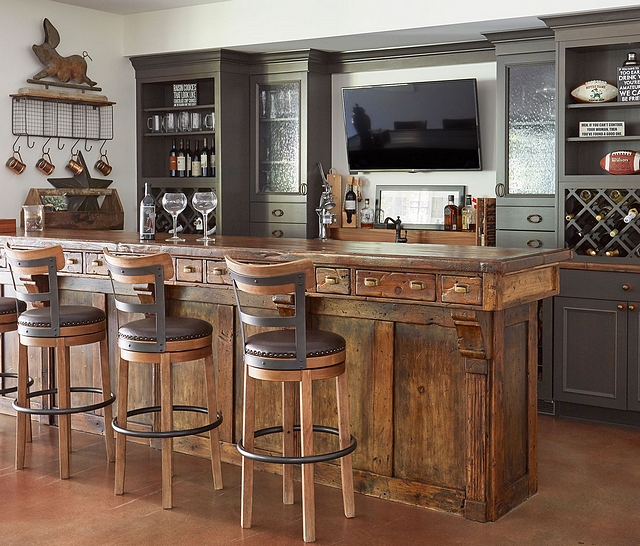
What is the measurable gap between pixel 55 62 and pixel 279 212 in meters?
1.97

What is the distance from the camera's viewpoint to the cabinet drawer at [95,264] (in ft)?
14.2

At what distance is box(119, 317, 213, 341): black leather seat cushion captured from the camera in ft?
12.0

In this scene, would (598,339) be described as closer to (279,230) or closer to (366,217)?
(366,217)

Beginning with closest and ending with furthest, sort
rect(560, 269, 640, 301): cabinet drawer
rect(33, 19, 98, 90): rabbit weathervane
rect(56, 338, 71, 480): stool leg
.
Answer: rect(56, 338, 71, 480): stool leg, rect(560, 269, 640, 301): cabinet drawer, rect(33, 19, 98, 90): rabbit weathervane

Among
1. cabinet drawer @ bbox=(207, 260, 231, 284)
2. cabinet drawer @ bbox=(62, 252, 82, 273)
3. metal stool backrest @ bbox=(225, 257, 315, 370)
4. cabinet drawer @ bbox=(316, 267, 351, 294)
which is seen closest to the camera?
metal stool backrest @ bbox=(225, 257, 315, 370)

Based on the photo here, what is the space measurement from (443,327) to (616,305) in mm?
1890

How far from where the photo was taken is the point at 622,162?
520 centimetres

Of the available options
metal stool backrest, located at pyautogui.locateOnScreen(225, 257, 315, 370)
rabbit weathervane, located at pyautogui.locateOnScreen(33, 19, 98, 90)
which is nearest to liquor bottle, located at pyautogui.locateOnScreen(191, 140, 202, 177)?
rabbit weathervane, located at pyautogui.locateOnScreen(33, 19, 98, 90)

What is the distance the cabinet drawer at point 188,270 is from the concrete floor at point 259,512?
928 mm

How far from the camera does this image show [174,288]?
4371 mm

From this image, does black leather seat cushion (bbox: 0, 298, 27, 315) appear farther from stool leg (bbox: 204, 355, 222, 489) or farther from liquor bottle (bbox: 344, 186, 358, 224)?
liquor bottle (bbox: 344, 186, 358, 224)

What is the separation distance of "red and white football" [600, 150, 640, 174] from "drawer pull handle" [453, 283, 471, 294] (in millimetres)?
2364

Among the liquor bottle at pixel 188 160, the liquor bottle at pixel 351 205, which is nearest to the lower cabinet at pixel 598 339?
the liquor bottle at pixel 351 205

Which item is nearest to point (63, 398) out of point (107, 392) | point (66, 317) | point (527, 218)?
point (107, 392)
